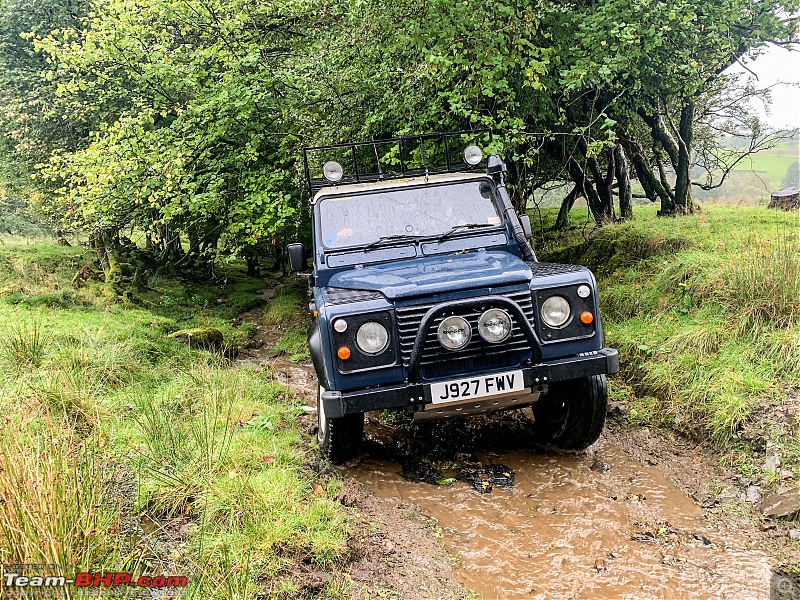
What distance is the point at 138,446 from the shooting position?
391cm

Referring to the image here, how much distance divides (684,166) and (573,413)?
24.9 feet

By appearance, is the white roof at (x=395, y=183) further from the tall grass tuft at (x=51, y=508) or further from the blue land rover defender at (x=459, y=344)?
the tall grass tuft at (x=51, y=508)

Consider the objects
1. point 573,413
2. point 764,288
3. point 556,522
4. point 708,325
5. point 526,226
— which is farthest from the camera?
point 708,325

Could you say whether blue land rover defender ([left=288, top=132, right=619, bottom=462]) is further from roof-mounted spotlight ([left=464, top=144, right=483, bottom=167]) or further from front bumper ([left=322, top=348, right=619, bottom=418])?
roof-mounted spotlight ([left=464, top=144, right=483, bottom=167])

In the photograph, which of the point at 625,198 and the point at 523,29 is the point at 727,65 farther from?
the point at 523,29

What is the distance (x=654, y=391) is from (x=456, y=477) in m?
2.15

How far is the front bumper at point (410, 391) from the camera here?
3.71 meters

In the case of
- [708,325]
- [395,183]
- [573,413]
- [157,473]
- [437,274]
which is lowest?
[573,413]

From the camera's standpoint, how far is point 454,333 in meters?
3.76

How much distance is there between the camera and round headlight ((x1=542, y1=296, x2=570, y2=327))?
3.93m

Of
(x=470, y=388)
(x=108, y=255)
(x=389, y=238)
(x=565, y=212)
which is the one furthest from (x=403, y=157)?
(x=108, y=255)

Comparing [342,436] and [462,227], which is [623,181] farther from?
[342,436]

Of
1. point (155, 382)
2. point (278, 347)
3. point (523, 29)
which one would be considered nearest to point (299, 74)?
point (523, 29)

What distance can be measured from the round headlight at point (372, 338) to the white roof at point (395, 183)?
1.80 metres
